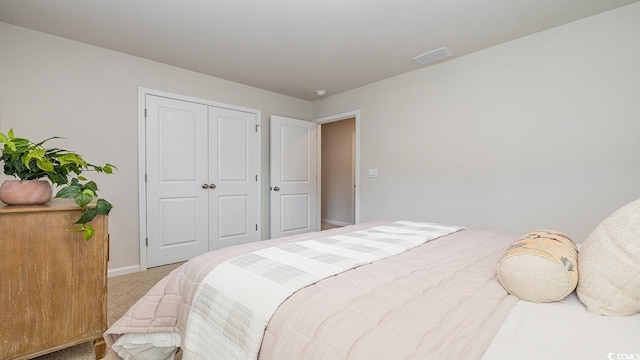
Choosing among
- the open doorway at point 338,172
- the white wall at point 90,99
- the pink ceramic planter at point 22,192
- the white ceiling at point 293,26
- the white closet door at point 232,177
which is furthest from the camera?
the open doorway at point 338,172

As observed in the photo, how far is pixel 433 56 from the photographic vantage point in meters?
3.05

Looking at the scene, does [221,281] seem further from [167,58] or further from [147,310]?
[167,58]

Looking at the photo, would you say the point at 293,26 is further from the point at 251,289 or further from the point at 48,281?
the point at 48,281

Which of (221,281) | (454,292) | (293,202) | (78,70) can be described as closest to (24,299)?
(221,281)

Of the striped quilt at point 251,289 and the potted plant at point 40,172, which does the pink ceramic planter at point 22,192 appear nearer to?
the potted plant at point 40,172

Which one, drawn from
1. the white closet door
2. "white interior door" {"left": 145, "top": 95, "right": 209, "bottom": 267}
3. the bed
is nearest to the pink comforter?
the bed

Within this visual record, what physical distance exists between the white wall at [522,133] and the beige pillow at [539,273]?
6.76 feet

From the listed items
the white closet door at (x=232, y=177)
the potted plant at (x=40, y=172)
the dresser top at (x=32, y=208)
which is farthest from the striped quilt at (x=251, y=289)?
the white closet door at (x=232, y=177)

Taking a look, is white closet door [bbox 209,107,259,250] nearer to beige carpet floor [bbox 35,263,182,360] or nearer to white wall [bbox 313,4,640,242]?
beige carpet floor [bbox 35,263,182,360]

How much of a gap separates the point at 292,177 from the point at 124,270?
7.91ft

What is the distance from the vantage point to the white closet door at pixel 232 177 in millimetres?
3730

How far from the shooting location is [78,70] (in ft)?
9.23

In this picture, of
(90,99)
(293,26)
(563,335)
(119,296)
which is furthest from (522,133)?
(90,99)

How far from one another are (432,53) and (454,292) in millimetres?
2781
